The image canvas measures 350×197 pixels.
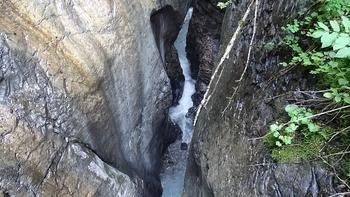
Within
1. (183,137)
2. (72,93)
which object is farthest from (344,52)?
(183,137)

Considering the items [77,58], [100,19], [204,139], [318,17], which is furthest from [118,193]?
[318,17]

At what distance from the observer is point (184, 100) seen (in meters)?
9.85

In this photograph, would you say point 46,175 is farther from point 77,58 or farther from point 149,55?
point 149,55

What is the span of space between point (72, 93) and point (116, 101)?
935 millimetres

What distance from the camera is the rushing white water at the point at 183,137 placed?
8.36 meters

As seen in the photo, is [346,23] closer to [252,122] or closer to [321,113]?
[321,113]

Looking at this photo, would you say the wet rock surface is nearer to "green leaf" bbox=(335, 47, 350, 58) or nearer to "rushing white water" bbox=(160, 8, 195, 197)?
"rushing white water" bbox=(160, 8, 195, 197)

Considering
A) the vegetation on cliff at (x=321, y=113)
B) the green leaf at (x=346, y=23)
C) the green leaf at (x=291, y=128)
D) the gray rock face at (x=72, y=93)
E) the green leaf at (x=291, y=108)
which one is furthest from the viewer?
the gray rock face at (x=72, y=93)

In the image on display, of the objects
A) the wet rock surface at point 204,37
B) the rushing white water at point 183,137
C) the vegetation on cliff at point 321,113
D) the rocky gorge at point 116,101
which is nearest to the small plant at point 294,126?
the vegetation on cliff at point 321,113

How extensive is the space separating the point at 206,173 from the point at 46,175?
6.01 ft

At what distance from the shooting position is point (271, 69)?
3.52 m

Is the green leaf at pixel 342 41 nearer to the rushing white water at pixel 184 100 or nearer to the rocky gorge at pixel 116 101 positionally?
the rocky gorge at pixel 116 101

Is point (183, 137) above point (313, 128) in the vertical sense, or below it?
above

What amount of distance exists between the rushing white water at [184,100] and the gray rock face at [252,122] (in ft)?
14.6
